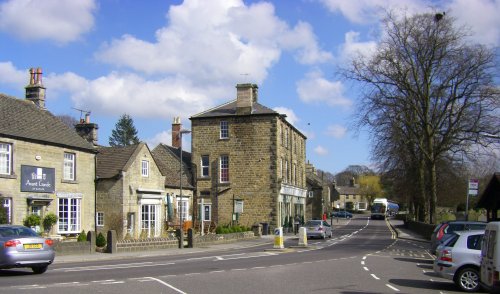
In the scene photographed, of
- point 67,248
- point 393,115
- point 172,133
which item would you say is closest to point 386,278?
point 67,248

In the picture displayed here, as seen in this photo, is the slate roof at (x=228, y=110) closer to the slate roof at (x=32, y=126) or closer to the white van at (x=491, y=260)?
the slate roof at (x=32, y=126)

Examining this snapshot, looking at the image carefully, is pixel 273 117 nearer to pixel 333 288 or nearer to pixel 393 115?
pixel 393 115

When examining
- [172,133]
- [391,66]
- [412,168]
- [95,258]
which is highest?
[391,66]

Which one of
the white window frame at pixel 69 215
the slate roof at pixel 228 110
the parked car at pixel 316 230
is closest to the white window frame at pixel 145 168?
the white window frame at pixel 69 215

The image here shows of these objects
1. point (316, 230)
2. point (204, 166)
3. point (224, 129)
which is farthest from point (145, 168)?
point (316, 230)

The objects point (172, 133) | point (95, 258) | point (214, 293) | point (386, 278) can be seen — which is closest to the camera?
point (214, 293)

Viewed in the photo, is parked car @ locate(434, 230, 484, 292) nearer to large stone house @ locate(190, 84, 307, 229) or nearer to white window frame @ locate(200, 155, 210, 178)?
large stone house @ locate(190, 84, 307, 229)

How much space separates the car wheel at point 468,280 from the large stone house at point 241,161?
3410cm

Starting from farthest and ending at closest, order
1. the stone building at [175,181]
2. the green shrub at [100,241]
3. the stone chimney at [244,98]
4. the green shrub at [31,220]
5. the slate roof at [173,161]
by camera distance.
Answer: the stone chimney at [244,98] → the slate roof at [173,161] → the stone building at [175,181] → the green shrub at [31,220] → the green shrub at [100,241]

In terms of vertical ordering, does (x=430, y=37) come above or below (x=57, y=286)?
above

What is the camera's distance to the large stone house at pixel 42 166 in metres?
30.3

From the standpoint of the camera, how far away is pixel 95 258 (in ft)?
84.6

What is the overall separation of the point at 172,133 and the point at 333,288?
4478 cm

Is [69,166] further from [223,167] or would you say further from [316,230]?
[316,230]
